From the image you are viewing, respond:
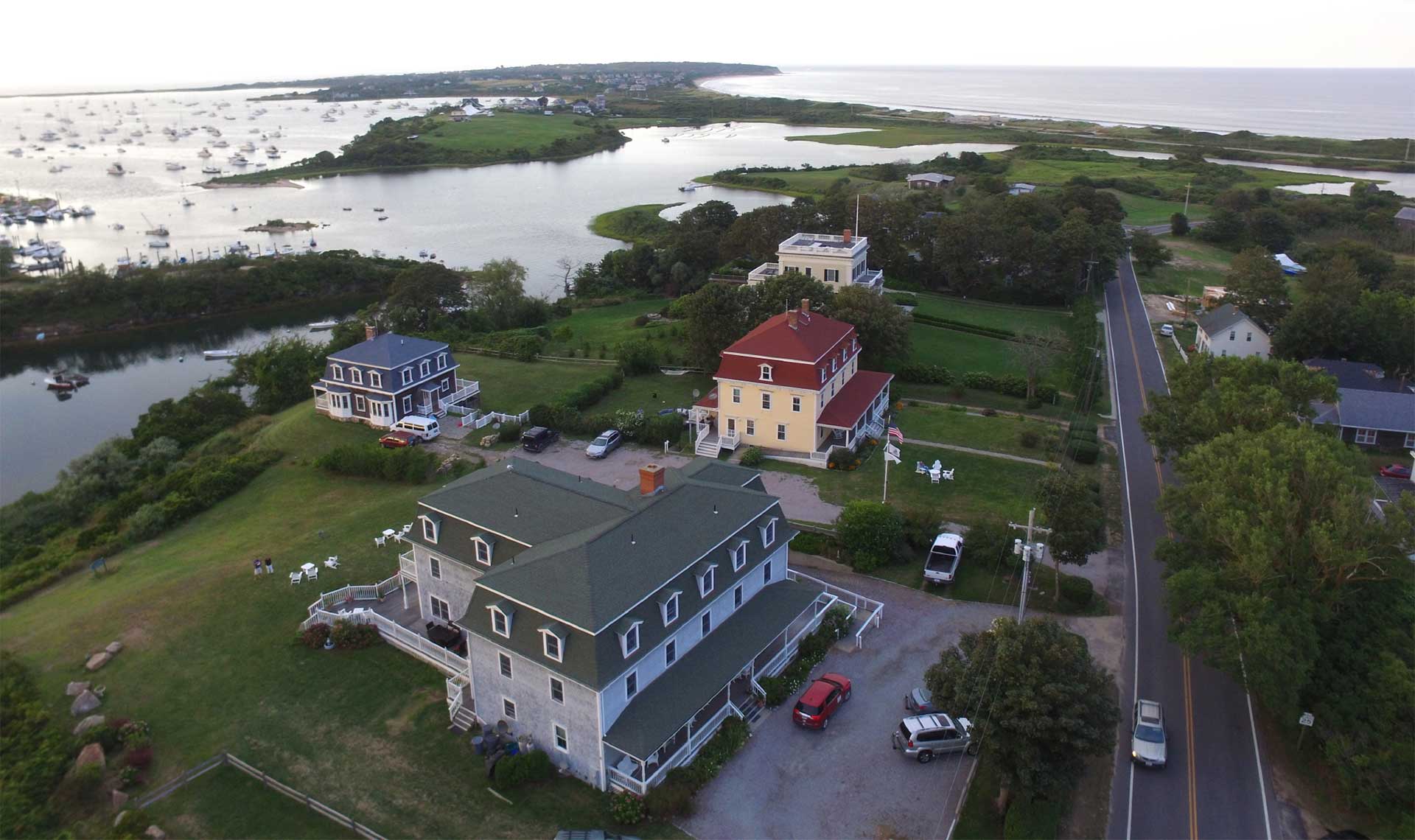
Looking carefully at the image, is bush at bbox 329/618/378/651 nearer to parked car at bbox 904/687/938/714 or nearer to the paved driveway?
the paved driveway

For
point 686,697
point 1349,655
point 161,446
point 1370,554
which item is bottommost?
point 161,446

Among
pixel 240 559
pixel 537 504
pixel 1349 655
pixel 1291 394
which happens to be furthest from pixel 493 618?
pixel 1291 394

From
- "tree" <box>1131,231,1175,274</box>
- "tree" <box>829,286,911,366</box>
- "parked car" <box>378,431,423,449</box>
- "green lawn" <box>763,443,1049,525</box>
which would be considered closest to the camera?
"green lawn" <box>763,443,1049,525</box>

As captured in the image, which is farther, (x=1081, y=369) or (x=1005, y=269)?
(x=1005, y=269)

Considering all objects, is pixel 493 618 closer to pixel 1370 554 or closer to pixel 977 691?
pixel 977 691

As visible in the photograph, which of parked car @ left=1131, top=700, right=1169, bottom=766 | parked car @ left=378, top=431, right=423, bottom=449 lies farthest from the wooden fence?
parked car @ left=378, top=431, right=423, bottom=449

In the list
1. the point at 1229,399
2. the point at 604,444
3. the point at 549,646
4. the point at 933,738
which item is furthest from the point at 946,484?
the point at 549,646

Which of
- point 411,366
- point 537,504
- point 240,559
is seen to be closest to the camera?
point 537,504
